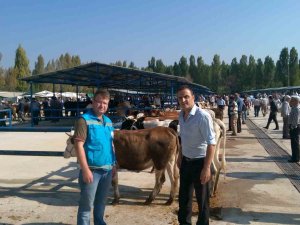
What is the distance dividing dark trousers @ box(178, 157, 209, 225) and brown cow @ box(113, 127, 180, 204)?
1.87 meters

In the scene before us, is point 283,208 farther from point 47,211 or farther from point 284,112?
point 284,112

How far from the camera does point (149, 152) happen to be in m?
6.82

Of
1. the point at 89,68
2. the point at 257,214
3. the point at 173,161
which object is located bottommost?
the point at 257,214

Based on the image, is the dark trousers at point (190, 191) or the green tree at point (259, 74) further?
the green tree at point (259, 74)

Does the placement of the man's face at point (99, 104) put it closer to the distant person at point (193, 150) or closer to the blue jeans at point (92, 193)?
the blue jeans at point (92, 193)

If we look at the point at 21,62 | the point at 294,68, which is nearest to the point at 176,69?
the point at 294,68

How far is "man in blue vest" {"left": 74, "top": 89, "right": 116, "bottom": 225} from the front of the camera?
4.20 metres

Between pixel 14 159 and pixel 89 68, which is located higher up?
pixel 89 68

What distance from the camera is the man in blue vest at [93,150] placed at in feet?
13.8

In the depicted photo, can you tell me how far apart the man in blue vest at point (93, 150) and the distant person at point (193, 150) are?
96cm

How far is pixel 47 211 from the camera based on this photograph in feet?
20.6

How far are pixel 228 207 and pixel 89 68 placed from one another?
1624cm

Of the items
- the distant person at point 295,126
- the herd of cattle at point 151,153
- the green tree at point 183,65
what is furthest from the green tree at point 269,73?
the herd of cattle at point 151,153

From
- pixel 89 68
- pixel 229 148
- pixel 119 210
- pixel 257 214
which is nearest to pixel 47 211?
pixel 119 210
